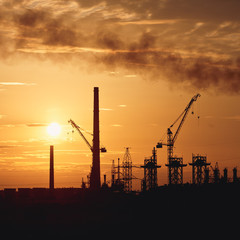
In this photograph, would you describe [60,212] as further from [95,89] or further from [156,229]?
[95,89]

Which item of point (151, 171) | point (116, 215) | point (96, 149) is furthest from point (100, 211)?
point (151, 171)

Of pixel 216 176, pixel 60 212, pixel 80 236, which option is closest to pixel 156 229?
pixel 80 236

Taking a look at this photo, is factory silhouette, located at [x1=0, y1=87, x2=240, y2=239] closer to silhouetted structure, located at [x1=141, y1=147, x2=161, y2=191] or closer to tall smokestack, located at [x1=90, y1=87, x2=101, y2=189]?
tall smokestack, located at [x1=90, y1=87, x2=101, y2=189]

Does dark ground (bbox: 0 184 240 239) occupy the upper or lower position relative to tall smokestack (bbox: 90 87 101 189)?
lower

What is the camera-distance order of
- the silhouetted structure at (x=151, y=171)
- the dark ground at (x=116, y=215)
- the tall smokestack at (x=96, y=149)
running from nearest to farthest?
the dark ground at (x=116, y=215) → the tall smokestack at (x=96, y=149) → the silhouetted structure at (x=151, y=171)

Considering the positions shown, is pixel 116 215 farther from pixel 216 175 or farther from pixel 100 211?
pixel 216 175

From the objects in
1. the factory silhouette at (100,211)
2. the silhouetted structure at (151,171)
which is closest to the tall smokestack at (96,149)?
the factory silhouette at (100,211)

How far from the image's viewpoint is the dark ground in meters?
54.4

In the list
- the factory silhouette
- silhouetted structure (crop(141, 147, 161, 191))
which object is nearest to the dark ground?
the factory silhouette

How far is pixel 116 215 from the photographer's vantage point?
6906 centimetres

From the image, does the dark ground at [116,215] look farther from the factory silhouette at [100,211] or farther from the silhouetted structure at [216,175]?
the silhouetted structure at [216,175]

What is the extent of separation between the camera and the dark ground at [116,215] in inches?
2141

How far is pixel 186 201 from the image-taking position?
71.5 m

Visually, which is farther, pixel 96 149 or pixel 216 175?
pixel 216 175
